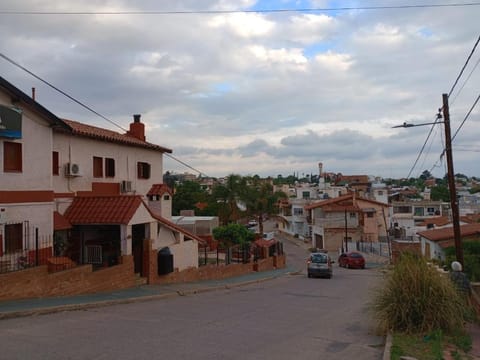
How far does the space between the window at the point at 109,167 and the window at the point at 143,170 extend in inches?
88.3

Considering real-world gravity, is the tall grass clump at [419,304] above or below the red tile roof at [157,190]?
below

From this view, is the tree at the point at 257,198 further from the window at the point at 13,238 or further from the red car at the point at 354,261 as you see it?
the window at the point at 13,238

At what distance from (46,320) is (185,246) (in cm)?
1374

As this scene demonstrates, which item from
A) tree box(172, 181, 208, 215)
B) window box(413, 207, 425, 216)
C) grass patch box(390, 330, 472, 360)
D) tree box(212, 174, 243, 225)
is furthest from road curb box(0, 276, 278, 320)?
window box(413, 207, 425, 216)

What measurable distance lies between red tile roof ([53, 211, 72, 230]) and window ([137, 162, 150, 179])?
22.6 feet

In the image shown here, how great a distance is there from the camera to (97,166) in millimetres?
23438

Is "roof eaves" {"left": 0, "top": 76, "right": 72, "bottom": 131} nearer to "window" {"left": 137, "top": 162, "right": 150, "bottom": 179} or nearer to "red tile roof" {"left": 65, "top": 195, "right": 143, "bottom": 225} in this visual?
"red tile roof" {"left": 65, "top": 195, "right": 143, "bottom": 225}

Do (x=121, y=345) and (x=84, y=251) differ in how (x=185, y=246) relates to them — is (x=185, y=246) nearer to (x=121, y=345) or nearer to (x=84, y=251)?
(x=84, y=251)

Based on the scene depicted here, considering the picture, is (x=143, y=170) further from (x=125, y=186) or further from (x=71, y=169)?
(x=71, y=169)

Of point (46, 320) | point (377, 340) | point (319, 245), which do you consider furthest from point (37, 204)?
point (319, 245)

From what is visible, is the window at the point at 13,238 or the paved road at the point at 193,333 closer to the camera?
the paved road at the point at 193,333

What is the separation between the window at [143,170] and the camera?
26656 millimetres

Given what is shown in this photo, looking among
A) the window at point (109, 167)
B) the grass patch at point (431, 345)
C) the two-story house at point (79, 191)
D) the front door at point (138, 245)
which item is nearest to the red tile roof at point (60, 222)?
the two-story house at point (79, 191)

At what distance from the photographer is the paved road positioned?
907 centimetres
